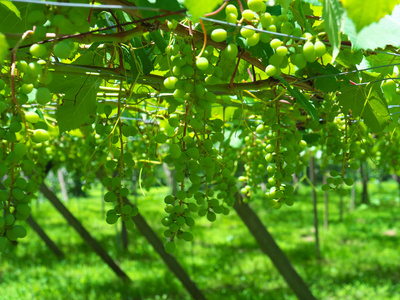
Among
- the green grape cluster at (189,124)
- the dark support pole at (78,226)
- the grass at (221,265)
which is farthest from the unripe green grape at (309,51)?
the dark support pole at (78,226)

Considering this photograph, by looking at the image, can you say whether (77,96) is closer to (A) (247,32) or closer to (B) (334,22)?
(A) (247,32)

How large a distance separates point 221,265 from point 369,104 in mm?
4964

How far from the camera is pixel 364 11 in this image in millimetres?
488

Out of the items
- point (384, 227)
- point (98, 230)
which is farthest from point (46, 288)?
point (384, 227)

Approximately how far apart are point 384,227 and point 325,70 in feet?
25.7

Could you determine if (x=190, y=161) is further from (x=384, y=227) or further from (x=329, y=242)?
(x=384, y=227)

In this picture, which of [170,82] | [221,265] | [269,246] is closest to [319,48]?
[170,82]

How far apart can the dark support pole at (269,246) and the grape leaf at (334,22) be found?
203 cm

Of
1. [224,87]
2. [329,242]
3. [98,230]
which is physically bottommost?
[98,230]

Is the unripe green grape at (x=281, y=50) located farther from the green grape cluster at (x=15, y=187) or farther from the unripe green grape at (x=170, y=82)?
the green grape cluster at (x=15, y=187)

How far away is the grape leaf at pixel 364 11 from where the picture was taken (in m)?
0.48

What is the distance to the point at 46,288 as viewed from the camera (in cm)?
482

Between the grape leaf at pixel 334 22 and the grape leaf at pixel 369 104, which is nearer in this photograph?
the grape leaf at pixel 334 22

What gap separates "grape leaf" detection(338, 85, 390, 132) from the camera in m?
1.10
